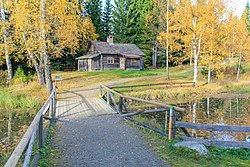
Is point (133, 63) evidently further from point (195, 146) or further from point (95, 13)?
point (195, 146)

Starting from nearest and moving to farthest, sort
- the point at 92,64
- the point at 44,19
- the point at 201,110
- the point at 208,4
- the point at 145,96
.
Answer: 1. the point at 44,19
2. the point at 201,110
3. the point at 145,96
4. the point at 208,4
5. the point at 92,64

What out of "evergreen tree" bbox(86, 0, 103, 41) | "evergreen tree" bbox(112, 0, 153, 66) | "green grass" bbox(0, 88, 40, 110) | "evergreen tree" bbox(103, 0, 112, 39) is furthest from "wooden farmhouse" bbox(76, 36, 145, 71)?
"green grass" bbox(0, 88, 40, 110)

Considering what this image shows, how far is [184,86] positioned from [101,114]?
1254 cm

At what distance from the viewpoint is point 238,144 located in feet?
18.5

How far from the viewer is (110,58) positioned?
3719 cm

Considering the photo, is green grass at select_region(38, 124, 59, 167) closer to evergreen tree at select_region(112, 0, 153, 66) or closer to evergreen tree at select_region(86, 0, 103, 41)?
evergreen tree at select_region(112, 0, 153, 66)

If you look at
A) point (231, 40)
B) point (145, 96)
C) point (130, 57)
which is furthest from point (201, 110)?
point (130, 57)

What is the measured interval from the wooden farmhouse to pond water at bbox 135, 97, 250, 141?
22.7 m

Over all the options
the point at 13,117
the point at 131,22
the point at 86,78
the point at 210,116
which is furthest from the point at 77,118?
the point at 131,22

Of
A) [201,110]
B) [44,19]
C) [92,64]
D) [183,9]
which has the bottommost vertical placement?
[201,110]

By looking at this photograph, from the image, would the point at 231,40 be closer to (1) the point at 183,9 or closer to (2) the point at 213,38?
(2) the point at 213,38

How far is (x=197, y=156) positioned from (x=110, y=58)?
108 ft

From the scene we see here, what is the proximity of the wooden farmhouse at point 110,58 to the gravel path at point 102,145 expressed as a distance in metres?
28.2

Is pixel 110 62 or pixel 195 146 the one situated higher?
pixel 110 62
